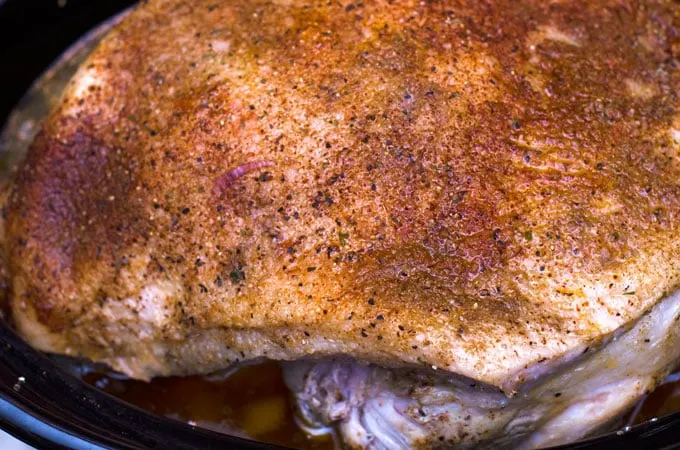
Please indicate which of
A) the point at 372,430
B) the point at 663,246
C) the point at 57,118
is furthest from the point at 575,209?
the point at 57,118

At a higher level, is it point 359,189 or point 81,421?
point 359,189

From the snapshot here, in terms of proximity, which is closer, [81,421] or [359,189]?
[81,421]

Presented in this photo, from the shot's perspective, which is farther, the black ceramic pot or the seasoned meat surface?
the seasoned meat surface

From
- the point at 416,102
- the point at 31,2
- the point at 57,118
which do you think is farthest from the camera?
the point at 31,2

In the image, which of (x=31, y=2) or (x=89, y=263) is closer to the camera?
(x=89, y=263)

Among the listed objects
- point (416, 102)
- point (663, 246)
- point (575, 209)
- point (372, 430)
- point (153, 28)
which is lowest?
point (372, 430)

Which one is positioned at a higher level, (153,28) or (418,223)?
(153,28)

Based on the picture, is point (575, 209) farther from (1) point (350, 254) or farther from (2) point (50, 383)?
(2) point (50, 383)

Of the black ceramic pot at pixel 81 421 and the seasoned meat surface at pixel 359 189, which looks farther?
the seasoned meat surface at pixel 359 189
